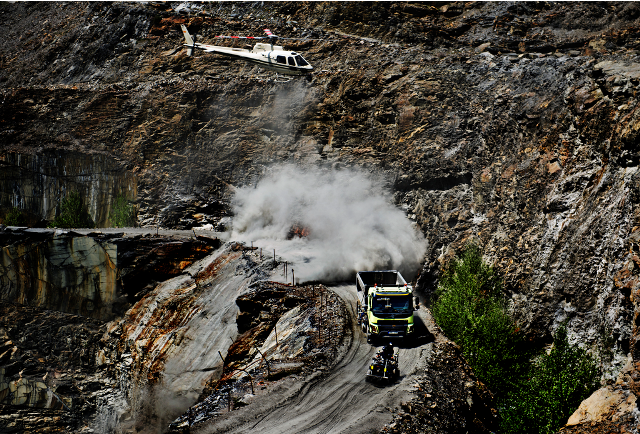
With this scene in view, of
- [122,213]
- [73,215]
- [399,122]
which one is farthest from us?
[73,215]

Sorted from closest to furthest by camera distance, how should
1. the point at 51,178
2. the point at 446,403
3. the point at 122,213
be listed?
the point at 446,403 < the point at 122,213 < the point at 51,178

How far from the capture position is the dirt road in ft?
53.0

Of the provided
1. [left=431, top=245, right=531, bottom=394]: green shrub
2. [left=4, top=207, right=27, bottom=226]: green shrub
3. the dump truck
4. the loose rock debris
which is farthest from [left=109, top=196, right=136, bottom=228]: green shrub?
the dump truck

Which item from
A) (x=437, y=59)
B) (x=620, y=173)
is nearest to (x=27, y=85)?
(x=437, y=59)

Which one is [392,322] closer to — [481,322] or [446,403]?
[446,403]

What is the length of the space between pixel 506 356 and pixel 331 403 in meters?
10.0

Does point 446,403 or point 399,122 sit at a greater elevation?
point 399,122

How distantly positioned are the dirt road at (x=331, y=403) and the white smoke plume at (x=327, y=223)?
11662 mm

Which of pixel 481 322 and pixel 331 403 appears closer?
pixel 331 403

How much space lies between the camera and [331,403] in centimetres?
1759

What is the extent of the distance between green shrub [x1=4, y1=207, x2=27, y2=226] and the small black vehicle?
46005 millimetres

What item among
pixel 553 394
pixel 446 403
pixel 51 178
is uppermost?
pixel 51 178

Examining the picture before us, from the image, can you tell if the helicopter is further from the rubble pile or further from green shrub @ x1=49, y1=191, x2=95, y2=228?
the rubble pile

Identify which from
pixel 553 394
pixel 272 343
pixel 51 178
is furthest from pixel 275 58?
pixel 553 394
